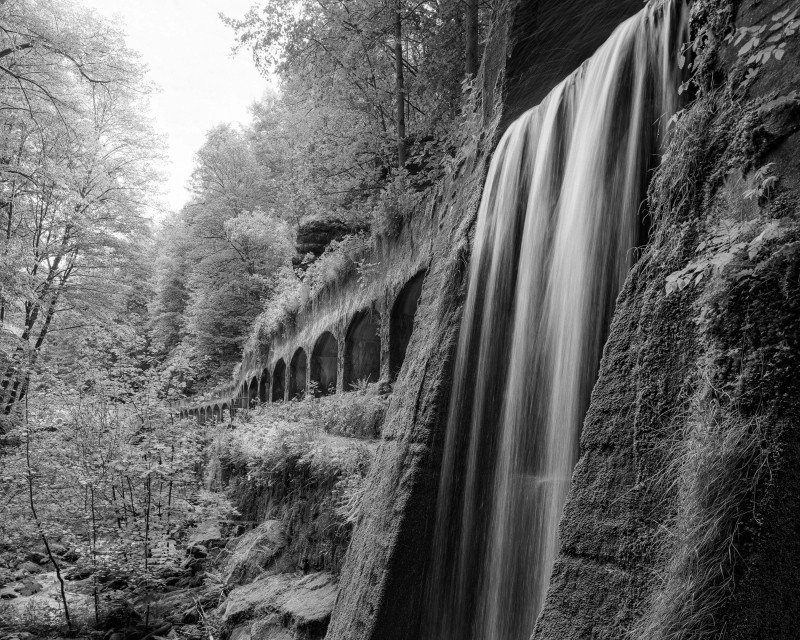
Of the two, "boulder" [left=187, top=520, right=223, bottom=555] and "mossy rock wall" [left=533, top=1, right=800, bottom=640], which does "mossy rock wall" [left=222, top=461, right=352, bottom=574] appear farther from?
"mossy rock wall" [left=533, top=1, right=800, bottom=640]

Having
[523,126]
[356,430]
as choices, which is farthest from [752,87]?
[356,430]

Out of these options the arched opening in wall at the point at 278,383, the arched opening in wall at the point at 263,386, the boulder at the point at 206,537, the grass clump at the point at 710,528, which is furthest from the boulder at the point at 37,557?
the grass clump at the point at 710,528

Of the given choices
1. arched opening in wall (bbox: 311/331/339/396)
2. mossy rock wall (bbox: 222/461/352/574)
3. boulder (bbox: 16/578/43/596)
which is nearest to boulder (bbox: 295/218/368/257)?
arched opening in wall (bbox: 311/331/339/396)

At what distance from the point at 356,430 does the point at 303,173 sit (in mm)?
7793

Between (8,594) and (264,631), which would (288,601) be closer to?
(264,631)

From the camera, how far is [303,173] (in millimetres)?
14531

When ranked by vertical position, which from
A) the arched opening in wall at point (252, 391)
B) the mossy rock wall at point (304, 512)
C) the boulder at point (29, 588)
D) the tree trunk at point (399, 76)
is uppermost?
the tree trunk at point (399, 76)

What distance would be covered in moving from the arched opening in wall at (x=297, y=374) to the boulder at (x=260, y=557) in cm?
1085

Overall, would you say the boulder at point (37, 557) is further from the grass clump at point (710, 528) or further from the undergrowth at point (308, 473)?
the grass clump at point (710, 528)

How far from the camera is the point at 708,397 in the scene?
80.8 inches

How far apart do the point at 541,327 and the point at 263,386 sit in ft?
68.5

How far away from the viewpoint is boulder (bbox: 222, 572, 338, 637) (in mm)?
5176

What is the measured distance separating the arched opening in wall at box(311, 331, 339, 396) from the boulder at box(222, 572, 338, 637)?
10010 millimetres

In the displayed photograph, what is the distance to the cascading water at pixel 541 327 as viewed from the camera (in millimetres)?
3652
